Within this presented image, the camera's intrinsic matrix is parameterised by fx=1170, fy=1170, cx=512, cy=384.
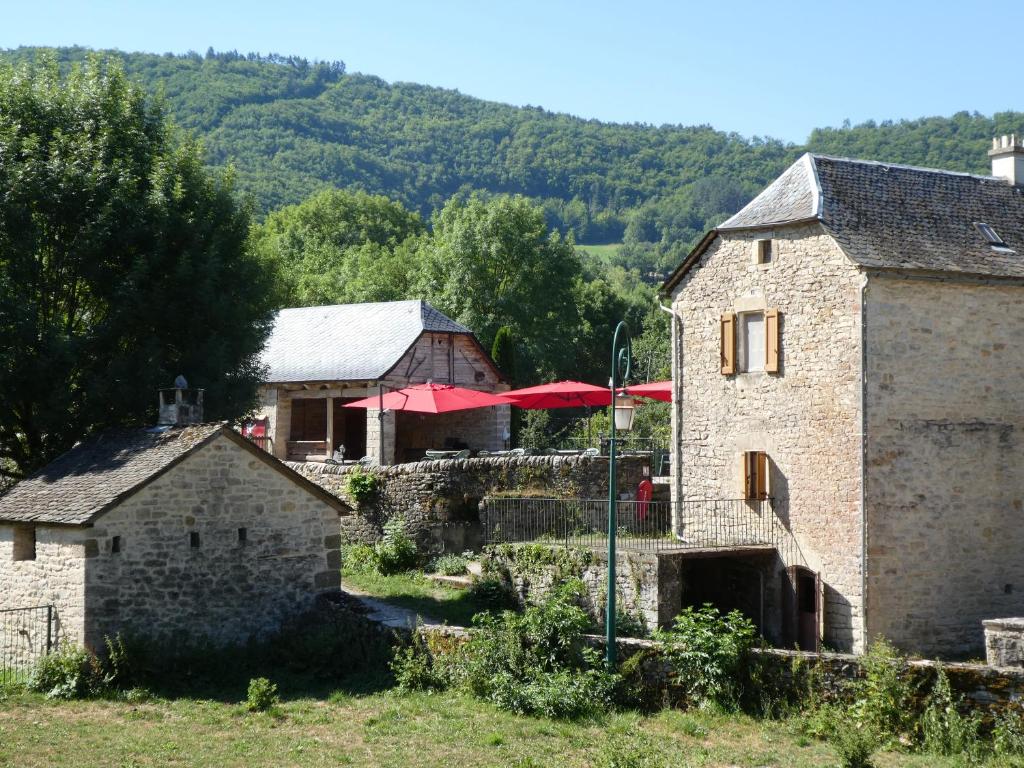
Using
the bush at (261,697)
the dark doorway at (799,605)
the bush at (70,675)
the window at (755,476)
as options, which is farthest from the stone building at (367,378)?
the bush at (261,697)

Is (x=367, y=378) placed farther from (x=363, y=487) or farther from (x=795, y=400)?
(x=795, y=400)

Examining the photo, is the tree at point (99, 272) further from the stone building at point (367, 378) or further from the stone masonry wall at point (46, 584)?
the stone building at point (367, 378)

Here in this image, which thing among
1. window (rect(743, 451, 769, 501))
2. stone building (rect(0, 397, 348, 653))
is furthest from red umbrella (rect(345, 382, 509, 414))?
window (rect(743, 451, 769, 501))

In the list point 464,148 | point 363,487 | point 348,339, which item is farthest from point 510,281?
point 464,148

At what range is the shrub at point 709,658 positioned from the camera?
15508 millimetres

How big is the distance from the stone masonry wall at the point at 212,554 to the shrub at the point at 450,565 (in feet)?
12.8

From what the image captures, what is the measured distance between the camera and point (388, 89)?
140 meters

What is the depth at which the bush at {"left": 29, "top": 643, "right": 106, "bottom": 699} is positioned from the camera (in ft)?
53.6

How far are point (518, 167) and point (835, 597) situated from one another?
10466 cm

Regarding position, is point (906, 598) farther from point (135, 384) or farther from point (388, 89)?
point (388, 89)

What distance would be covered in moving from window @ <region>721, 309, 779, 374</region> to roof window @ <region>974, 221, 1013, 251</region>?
4.37 m

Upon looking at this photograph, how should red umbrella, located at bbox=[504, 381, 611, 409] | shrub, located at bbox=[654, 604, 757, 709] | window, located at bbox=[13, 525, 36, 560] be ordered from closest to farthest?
shrub, located at bbox=[654, 604, 757, 709] < window, located at bbox=[13, 525, 36, 560] < red umbrella, located at bbox=[504, 381, 611, 409]

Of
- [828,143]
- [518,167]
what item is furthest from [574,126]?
[828,143]

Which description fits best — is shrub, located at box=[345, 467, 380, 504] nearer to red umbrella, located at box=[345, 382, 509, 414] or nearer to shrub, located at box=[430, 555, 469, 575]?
red umbrella, located at box=[345, 382, 509, 414]
